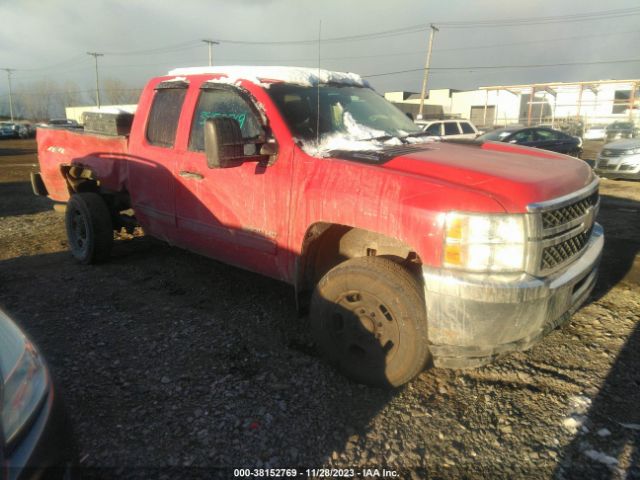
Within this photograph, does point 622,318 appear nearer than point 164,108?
Yes

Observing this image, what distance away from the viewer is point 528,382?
3084 millimetres

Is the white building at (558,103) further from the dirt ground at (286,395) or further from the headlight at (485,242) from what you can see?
the headlight at (485,242)

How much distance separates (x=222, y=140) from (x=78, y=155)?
3.06 meters

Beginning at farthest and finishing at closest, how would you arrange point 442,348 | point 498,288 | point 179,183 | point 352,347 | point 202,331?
point 179,183
point 202,331
point 352,347
point 442,348
point 498,288

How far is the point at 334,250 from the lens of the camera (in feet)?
11.3

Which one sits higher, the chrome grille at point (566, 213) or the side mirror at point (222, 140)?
the side mirror at point (222, 140)

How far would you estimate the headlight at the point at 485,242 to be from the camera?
243 centimetres

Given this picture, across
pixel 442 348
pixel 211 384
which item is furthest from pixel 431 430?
pixel 211 384

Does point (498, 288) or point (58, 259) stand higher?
point (498, 288)

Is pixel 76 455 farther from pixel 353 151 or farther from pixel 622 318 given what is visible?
pixel 622 318

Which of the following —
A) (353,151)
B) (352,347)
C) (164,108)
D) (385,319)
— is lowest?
(352,347)

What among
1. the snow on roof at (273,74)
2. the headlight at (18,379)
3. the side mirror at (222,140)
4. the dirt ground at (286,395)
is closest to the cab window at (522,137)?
the dirt ground at (286,395)

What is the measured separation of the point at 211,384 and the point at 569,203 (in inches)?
95.0

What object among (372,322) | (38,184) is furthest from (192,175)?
(38,184)
